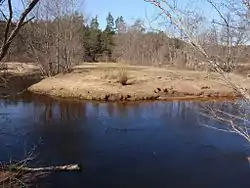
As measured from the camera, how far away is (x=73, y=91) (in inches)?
883

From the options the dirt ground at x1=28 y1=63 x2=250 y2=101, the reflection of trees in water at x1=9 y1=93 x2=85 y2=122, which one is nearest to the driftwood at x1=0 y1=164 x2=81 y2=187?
the reflection of trees in water at x1=9 y1=93 x2=85 y2=122

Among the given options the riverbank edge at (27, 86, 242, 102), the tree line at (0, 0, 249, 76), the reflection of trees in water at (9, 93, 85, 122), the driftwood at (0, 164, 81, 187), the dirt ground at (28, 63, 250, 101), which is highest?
the tree line at (0, 0, 249, 76)

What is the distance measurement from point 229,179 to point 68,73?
23201 millimetres

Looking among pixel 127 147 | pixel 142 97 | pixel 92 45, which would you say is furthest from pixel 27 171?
pixel 92 45

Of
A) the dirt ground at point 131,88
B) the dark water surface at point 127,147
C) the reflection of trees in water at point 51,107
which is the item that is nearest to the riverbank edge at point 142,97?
the dirt ground at point 131,88

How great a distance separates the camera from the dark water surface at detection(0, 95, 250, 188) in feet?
28.3

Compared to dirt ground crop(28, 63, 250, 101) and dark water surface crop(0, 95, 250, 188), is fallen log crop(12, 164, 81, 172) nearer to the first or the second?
dark water surface crop(0, 95, 250, 188)

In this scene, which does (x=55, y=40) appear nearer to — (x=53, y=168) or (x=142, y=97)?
(x=142, y=97)

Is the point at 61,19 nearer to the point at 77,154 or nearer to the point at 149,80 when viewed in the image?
the point at 149,80

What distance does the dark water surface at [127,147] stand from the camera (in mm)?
8625

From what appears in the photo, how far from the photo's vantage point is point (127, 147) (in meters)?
11.0

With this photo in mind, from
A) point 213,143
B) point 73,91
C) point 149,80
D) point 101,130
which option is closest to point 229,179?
point 213,143

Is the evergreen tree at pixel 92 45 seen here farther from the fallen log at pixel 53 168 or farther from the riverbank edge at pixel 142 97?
the fallen log at pixel 53 168

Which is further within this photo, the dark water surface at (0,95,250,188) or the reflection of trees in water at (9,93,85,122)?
the reflection of trees in water at (9,93,85,122)
